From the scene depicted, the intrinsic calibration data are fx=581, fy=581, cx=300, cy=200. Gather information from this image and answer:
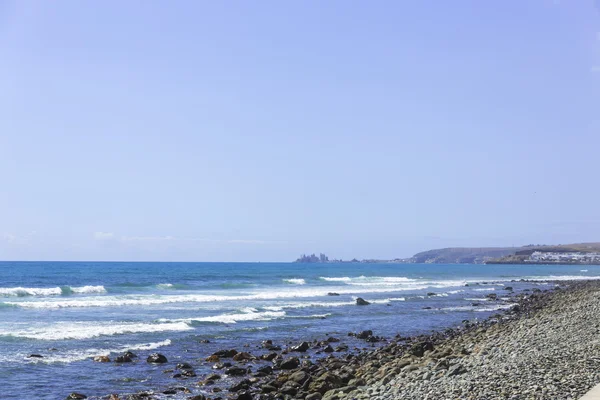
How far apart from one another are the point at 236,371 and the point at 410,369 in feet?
14.5

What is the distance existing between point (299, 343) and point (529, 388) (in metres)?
10.9

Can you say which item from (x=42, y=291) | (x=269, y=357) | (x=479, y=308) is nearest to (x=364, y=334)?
(x=269, y=357)

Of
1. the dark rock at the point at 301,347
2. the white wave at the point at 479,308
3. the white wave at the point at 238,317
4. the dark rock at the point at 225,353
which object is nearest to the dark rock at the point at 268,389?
the dark rock at the point at 225,353

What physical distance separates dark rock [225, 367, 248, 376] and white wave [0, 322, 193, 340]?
277 inches

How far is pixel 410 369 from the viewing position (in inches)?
520

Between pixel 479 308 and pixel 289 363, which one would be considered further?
pixel 479 308

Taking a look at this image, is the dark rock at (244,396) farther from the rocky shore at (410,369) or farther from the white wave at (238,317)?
the white wave at (238,317)

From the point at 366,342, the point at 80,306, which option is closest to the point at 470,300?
the point at 366,342

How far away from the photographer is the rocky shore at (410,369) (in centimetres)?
986

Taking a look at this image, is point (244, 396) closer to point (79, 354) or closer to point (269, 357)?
point (269, 357)

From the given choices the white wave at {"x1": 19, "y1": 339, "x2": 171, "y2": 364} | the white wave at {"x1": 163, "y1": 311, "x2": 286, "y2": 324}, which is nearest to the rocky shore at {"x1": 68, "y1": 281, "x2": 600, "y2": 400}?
the white wave at {"x1": 19, "y1": 339, "x2": 171, "y2": 364}

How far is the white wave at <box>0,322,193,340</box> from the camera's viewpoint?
19453 millimetres

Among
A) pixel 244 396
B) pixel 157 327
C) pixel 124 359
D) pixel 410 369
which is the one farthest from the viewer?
pixel 157 327

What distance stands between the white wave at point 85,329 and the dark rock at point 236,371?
23.1ft
